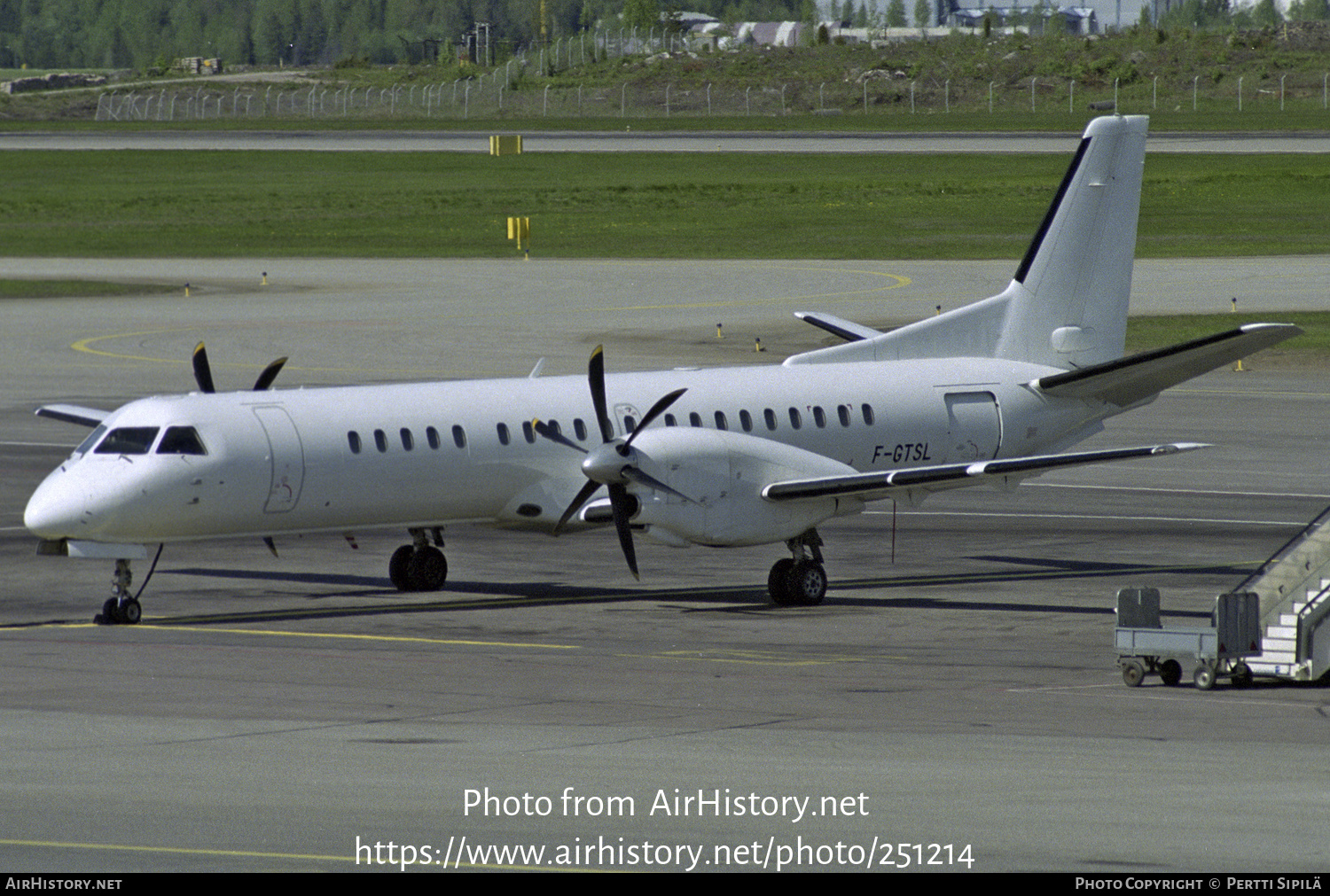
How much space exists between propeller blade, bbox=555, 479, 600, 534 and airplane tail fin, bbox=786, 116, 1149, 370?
745 cm

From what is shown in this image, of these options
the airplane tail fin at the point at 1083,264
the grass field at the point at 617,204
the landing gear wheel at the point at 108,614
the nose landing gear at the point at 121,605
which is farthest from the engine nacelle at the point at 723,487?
the grass field at the point at 617,204

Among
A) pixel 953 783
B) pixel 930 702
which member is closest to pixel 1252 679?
pixel 930 702

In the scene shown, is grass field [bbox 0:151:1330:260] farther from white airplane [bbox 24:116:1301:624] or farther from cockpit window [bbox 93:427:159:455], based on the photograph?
cockpit window [bbox 93:427:159:455]

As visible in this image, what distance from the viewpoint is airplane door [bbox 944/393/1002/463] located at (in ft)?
111

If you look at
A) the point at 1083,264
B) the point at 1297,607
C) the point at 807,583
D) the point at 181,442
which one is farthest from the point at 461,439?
the point at 1083,264

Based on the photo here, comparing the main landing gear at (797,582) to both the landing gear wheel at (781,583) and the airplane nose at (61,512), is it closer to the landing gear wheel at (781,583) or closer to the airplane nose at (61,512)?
the landing gear wheel at (781,583)

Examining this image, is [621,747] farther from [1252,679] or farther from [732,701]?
[1252,679]

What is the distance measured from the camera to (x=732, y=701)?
22.1 m

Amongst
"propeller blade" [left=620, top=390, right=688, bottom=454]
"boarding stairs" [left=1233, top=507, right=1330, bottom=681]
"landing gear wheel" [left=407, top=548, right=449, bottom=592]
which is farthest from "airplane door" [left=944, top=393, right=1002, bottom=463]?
"boarding stairs" [left=1233, top=507, right=1330, bottom=681]

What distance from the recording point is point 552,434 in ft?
100

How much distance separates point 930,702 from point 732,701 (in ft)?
7.04

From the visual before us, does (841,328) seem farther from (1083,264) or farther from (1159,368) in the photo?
(1159,368)

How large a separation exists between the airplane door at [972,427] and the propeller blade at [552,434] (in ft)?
22.2

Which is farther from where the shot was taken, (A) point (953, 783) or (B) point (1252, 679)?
(B) point (1252, 679)
